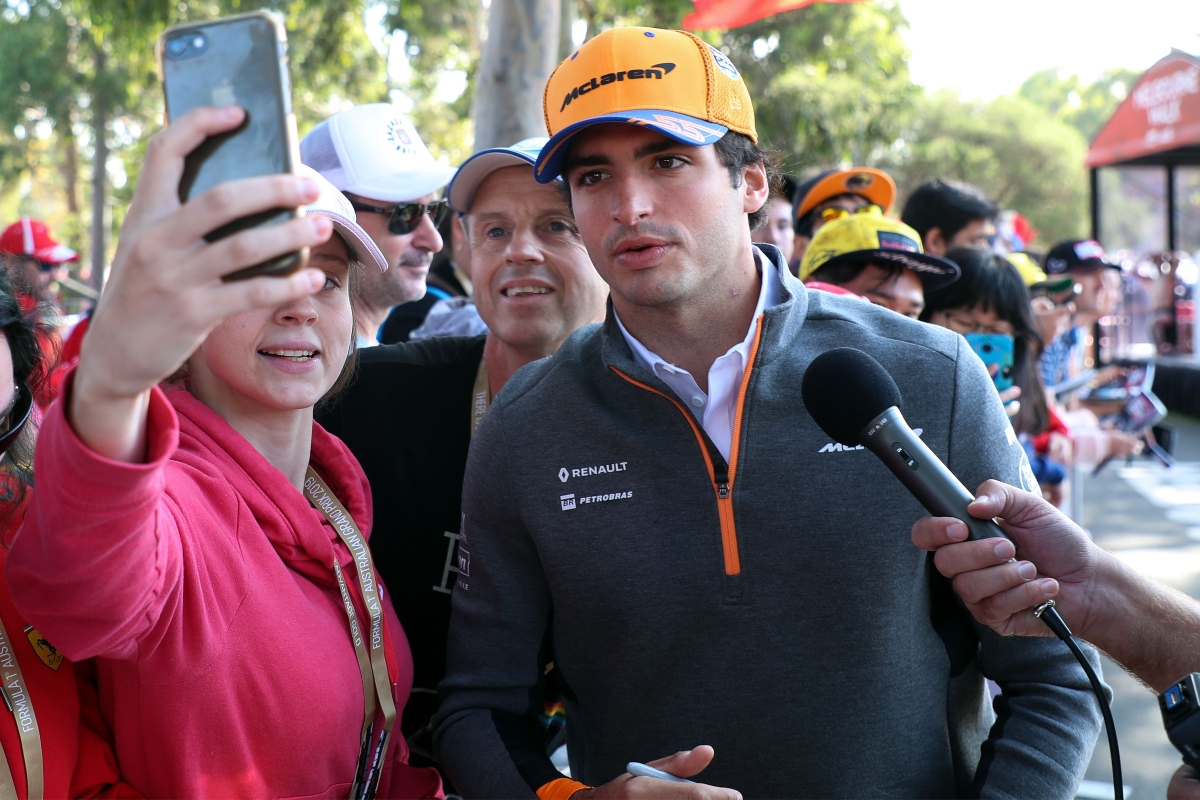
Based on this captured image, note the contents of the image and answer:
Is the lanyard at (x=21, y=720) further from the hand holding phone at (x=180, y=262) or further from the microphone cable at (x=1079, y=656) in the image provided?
the microphone cable at (x=1079, y=656)

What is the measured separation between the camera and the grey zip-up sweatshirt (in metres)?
2.12

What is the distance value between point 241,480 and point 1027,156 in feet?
166

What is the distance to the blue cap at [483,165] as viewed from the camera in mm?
2939

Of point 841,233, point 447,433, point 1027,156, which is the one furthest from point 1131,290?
point 1027,156

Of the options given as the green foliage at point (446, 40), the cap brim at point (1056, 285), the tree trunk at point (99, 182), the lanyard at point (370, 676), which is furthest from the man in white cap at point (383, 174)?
the tree trunk at point (99, 182)

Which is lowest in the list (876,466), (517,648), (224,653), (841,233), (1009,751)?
(1009,751)

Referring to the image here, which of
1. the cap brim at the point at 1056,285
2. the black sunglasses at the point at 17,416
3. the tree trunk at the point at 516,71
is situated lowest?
the black sunglasses at the point at 17,416

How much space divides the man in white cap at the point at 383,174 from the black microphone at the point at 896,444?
6.90ft

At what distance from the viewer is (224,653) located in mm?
1734

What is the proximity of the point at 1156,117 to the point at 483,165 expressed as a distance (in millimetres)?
18917

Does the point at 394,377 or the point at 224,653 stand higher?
the point at 394,377

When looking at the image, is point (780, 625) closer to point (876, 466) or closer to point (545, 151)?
point (876, 466)

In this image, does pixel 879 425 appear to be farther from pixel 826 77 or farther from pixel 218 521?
pixel 826 77

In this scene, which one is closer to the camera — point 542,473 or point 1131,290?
point 542,473
